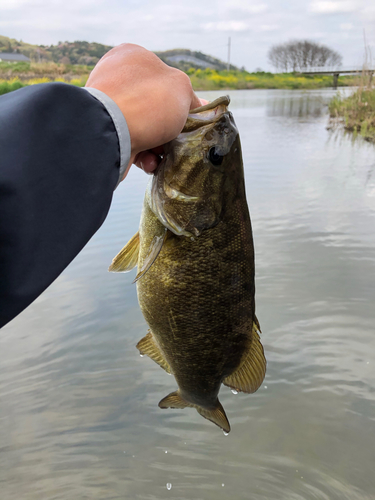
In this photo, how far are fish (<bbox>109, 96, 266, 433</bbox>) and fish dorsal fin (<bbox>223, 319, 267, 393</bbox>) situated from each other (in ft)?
0.04

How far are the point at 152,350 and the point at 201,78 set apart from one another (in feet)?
144

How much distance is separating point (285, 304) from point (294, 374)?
42.7 inches

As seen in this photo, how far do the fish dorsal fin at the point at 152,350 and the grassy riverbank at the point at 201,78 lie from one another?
6.55m

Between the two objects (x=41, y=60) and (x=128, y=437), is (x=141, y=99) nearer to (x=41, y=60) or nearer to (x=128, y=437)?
(x=128, y=437)

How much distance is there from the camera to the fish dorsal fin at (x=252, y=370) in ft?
6.54

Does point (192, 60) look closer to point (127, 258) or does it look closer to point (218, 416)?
point (127, 258)

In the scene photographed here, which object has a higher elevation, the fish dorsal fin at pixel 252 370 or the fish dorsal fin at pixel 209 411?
the fish dorsal fin at pixel 252 370

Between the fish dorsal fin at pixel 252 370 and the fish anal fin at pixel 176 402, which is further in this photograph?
the fish anal fin at pixel 176 402

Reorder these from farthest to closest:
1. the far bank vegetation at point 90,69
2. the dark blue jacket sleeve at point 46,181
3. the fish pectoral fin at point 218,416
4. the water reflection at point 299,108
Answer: the water reflection at point 299,108 → the far bank vegetation at point 90,69 → the fish pectoral fin at point 218,416 → the dark blue jacket sleeve at point 46,181

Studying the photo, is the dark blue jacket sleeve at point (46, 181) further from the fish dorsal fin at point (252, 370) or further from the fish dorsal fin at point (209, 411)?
the fish dorsal fin at point (209, 411)

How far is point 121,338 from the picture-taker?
13.4 feet

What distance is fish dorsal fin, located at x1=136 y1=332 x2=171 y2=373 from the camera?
7.18 ft

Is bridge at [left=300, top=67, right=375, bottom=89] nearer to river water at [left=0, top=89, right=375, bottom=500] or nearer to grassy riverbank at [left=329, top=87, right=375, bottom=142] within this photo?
grassy riverbank at [left=329, top=87, right=375, bottom=142]

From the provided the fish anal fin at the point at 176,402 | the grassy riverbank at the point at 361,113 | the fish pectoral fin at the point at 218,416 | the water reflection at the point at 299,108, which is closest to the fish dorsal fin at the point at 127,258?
the fish anal fin at the point at 176,402
